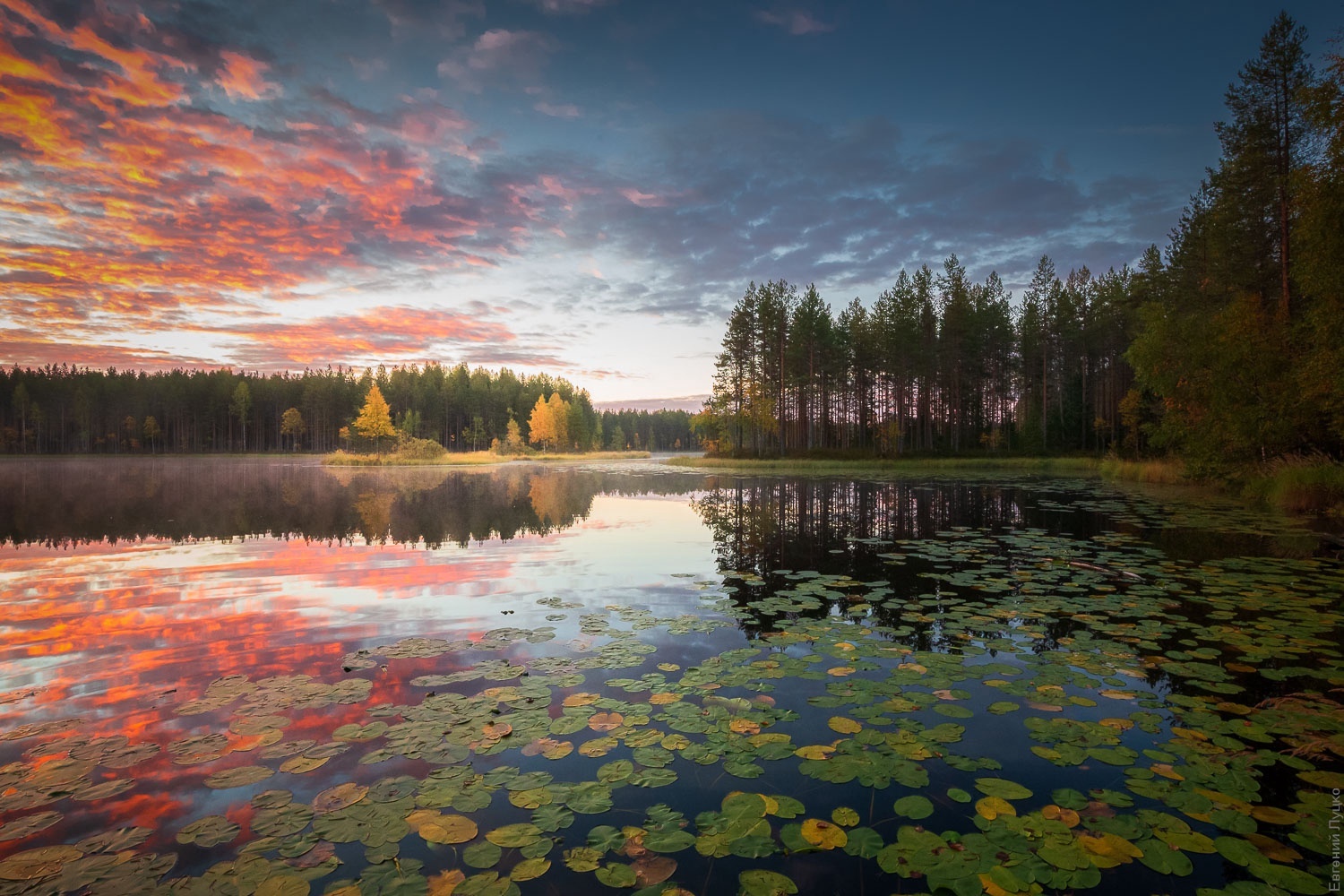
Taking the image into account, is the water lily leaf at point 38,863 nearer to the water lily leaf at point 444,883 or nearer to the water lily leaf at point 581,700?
the water lily leaf at point 444,883

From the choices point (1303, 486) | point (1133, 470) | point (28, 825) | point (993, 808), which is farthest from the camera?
point (1133, 470)

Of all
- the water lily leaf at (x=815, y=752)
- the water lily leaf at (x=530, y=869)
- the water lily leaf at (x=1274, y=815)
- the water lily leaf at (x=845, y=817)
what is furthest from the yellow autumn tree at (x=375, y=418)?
the water lily leaf at (x=1274, y=815)

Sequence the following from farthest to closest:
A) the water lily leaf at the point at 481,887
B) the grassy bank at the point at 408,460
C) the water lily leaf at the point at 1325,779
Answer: the grassy bank at the point at 408,460 → the water lily leaf at the point at 1325,779 → the water lily leaf at the point at 481,887

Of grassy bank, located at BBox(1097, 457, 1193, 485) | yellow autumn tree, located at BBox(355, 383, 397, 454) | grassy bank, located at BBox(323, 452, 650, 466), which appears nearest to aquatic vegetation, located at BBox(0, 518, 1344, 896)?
grassy bank, located at BBox(1097, 457, 1193, 485)

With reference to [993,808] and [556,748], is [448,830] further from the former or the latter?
[993,808]

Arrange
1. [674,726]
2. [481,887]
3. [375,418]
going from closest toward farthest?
1. [481,887]
2. [674,726]
3. [375,418]

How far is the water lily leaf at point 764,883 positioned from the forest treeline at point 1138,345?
2088 centimetres

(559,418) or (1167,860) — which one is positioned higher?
(559,418)

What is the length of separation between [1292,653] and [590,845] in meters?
7.88

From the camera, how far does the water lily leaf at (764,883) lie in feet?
9.50

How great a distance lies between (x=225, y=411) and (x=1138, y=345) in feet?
463

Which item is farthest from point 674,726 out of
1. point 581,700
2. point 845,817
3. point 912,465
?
point 912,465

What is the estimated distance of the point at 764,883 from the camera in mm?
2955

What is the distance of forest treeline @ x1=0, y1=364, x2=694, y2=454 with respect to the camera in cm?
10794
